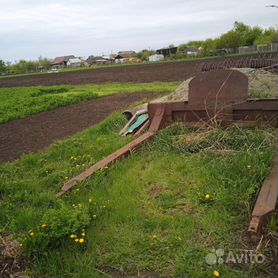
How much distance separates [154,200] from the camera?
12.1 feet

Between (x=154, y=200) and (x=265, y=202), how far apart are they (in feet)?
3.77

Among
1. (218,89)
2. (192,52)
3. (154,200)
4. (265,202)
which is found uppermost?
(192,52)

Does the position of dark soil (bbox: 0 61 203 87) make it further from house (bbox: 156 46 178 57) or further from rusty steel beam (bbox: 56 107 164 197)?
house (bbox: 156 46 178 57)

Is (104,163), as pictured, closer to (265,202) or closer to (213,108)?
(213,108)

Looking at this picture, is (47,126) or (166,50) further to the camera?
(166,50)

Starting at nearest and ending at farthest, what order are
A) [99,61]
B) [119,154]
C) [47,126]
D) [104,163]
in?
[104,163] → [119,154] → [47,126] → [99,61]

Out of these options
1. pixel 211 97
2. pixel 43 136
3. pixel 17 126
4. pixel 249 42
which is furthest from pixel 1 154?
pixel 249 42

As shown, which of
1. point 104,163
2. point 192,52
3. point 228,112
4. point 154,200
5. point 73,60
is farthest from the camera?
point 73,60

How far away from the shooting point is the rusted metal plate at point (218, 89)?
205 inches

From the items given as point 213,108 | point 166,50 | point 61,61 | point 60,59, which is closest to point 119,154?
point 213,108

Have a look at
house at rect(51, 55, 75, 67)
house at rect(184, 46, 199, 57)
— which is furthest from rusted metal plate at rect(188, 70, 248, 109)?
house at rect(51, 55, 75, 67)

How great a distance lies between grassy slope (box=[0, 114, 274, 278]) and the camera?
278cm

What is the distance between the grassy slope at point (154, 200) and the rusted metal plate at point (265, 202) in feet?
0.49

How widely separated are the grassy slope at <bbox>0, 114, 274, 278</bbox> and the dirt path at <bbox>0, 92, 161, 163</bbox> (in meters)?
1.30
